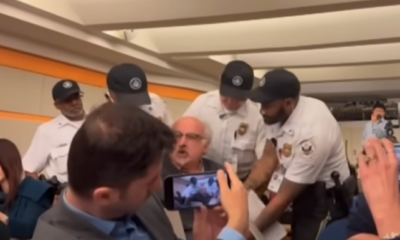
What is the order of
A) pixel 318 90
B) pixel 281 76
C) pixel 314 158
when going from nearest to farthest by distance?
pixel 314 158 < pixel 281 76 < pixel 318 90

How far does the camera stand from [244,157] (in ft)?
8.86

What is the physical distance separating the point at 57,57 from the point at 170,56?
1148mm

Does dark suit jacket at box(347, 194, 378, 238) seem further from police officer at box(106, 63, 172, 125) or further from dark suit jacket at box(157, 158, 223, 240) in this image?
police officer at box(106, 63, 172, 125)

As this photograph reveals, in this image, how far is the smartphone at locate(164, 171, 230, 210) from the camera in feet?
A: 4.00

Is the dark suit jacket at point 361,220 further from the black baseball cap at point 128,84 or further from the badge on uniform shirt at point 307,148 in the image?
the black baseball cap at point 128,84

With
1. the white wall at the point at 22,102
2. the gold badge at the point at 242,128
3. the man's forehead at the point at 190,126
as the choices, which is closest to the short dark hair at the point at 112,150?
the man's forehead at the point at 190,126

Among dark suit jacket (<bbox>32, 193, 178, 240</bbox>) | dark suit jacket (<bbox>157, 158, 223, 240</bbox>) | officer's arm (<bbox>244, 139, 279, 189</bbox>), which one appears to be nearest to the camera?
dark suit jacket (<bbox>32, 193, 178, 240</bbox>)

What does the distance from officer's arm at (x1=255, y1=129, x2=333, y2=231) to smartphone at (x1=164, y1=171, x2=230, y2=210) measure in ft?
2.97

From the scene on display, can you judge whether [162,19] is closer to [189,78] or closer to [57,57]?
[57,57]

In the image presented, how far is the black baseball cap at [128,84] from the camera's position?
258 centimetres

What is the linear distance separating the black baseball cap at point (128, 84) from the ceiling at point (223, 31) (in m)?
1.06

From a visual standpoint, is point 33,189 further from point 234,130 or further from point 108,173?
point 108,173

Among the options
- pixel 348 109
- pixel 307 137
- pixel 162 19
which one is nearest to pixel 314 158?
pixel 307 137

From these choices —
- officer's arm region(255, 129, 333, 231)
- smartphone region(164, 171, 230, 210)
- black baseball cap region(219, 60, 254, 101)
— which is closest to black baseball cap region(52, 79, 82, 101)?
black baseball cap region(219, 60, 254, 101)
